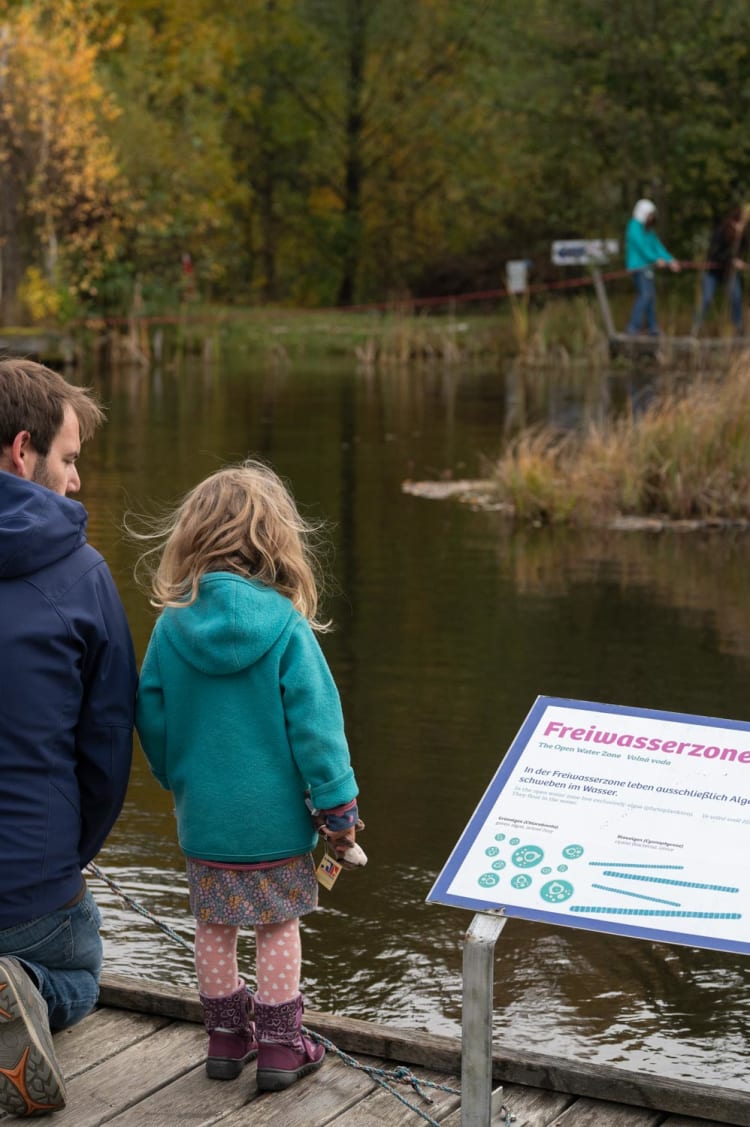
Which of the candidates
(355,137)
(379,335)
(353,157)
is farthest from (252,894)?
(353,157)

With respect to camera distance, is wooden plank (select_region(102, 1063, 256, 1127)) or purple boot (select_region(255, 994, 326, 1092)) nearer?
wooden plank (select_region(102, 1063, 256, 1127))

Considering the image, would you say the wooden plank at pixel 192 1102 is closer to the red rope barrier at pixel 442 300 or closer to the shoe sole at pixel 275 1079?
the shoe sole at pixel 275 1079

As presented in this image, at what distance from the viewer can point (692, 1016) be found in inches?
189

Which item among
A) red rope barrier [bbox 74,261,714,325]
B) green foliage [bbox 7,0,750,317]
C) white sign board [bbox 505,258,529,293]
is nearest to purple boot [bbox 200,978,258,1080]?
green foliage [bbox 7,0,750,317]

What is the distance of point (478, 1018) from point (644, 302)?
22769mm

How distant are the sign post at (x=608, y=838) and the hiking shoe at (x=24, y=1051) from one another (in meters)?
0.78

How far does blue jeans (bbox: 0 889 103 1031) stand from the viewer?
3512 millimetres

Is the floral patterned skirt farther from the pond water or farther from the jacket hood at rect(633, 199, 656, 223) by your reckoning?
the jacket hood at rect(633, 199, 656, 223)

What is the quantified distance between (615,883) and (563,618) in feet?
20.5

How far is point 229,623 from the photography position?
3.48m

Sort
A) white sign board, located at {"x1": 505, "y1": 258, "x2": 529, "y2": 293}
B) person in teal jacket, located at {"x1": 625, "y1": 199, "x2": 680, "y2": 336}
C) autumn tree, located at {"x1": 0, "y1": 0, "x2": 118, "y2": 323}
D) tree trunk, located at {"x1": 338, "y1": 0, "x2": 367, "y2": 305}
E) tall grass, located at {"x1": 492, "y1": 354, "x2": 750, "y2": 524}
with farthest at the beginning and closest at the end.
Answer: tree trunk, located at {"x1": 338, "y1": 0, "x2": 367, "y2": 305} → white sign board, located at {"x1": 505, "y1": 258, "x2": 529, "y2": 293} → autumn tree, located at {"x1": 0, "y1": 0, "x2": 118, "y2": 323} → person in teal jacket, located at {"x1": 625, "y1": 199, "x2": 680, "y2": 336} → tall grass, located at {"x1": 492, "y1": 354, "x2": 750, "y2": 524}

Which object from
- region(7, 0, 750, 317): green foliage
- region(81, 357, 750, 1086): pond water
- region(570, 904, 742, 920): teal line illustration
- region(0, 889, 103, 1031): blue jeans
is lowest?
region(81, 357, 750, 1086): pond water

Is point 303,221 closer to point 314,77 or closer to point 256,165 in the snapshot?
point 256,165

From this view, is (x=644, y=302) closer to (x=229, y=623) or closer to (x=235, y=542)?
(x=235, y=542)
